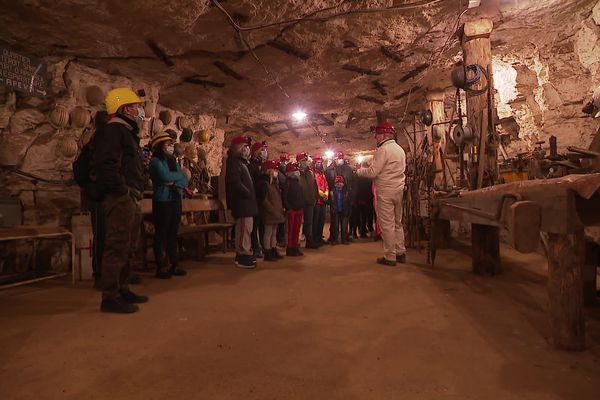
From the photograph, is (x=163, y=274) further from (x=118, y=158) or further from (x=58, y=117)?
(x=58, y=117)

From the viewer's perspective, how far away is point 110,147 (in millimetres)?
2805

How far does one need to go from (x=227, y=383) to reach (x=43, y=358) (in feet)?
3.85

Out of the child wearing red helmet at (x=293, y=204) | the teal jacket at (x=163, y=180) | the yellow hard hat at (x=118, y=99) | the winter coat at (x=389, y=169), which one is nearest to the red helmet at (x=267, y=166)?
the child wearing red helmet at (x=293, y=204)

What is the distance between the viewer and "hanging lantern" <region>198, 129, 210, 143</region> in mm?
8375

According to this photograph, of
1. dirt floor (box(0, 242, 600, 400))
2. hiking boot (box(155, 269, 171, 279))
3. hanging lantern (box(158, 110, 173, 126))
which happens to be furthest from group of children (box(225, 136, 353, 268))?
hanging lantern (box(158, 110, 173, 126))

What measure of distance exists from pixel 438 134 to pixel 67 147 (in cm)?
685

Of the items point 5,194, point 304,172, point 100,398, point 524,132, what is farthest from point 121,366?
point 524,132

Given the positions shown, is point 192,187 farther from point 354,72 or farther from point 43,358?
point 43,358

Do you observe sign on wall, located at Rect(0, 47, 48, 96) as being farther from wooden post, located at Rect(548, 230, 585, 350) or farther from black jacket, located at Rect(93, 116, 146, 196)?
wooden post, located at Rect(548, 230, 585, 350)

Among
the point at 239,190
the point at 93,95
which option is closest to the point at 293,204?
the point at 239,190

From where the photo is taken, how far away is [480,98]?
4770 millimetres

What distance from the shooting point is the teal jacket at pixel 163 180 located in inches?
166

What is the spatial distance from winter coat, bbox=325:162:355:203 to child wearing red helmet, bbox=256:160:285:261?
2362 mm

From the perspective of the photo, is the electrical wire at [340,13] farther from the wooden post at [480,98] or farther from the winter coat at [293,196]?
the winter coat at [293,196]
